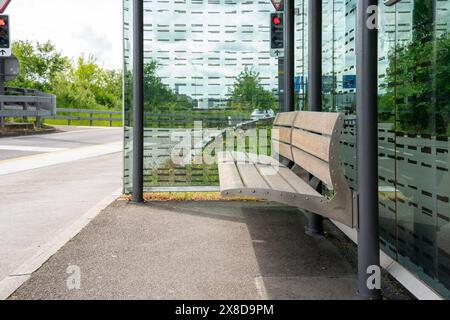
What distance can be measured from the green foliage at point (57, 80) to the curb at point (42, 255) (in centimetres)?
4690

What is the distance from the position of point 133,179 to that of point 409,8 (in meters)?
4.17

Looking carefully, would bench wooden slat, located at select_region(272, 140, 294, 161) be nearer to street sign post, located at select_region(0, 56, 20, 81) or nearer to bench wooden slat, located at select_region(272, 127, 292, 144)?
bench wooden slat, located at select_region(272, 127, 292, 144)

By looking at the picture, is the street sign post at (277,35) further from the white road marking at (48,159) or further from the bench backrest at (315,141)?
the white road marking at (48,159)

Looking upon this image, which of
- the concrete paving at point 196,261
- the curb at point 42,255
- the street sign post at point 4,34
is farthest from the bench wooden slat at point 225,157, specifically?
the street sign post at point 4,34

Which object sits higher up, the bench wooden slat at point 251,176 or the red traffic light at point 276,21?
the red traffic light at point 276,21

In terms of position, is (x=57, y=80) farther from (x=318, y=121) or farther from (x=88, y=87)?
(x=318, y=121)

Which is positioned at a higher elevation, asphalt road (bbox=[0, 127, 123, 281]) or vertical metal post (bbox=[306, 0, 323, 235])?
vertical metal post (bbox=[306, 0, 323, 235])

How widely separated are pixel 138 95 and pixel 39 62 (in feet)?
172

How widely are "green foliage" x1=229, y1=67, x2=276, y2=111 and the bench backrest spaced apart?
144cm

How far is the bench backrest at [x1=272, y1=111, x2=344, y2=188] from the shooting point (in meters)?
3.59

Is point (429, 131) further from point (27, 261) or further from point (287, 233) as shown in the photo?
point (27, 261)

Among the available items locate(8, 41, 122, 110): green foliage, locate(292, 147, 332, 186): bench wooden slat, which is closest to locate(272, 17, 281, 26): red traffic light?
locate(292, 147, 332, 186): bench wooden slat

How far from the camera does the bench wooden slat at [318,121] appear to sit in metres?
3.66

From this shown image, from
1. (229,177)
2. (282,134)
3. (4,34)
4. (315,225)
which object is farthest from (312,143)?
(4,34)
